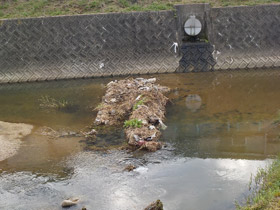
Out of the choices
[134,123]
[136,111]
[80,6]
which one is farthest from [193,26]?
[134,123]

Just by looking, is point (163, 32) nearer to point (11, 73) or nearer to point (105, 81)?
point (105, 81)

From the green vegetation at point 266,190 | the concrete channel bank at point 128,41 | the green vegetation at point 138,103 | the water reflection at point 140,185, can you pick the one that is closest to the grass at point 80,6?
the concrete channel bank at point 128,41

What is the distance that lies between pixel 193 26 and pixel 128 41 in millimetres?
3126

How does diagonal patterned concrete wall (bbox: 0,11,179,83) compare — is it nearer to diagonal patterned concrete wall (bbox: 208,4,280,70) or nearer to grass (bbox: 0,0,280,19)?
grass (bbox: 0,0,280,19)

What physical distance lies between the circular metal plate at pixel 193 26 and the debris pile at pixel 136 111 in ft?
13.8

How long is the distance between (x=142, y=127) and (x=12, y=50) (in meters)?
9.86

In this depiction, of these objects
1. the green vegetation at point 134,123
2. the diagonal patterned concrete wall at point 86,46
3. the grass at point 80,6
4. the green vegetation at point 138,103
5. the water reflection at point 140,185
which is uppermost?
the grass at point 80,6

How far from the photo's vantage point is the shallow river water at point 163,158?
6941 millimetres

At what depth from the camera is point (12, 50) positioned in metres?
16.6

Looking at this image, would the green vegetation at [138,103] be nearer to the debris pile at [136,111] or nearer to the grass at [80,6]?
the debris pile at [136,111]

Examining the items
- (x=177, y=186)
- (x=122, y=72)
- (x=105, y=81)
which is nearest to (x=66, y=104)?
(x=105, y=81)

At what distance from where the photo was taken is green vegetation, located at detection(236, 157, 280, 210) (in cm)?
556

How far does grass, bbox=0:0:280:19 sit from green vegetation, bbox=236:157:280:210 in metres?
11.9

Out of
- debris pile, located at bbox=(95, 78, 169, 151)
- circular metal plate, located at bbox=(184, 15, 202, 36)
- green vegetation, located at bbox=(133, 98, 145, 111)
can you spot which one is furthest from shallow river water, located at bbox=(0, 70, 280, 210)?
circular metal plate, located at bbox=(184, 15, 202, 36)
